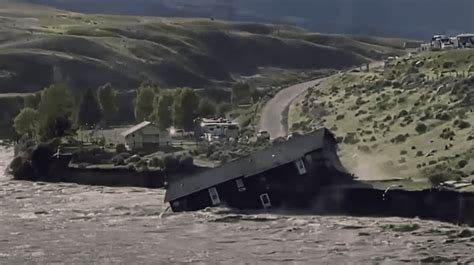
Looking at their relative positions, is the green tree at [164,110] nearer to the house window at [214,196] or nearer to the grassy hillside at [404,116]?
the grassy hillside at [404,116]

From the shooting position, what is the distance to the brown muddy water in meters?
36.6

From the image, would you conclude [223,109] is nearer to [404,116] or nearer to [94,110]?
[94,110]

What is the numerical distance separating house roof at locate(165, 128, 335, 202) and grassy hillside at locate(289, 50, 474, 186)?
3606mm

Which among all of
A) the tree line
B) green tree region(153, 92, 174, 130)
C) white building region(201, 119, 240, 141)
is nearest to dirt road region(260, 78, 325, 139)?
white building region(201, 119, 240, 141)

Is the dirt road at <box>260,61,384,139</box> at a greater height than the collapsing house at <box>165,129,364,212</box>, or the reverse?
the dirt road at <box>260,61,384,139</box>

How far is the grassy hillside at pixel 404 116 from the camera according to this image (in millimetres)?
51688

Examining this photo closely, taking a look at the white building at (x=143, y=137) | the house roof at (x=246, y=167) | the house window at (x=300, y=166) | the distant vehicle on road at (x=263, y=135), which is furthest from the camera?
the white building at (x=143, y=137)

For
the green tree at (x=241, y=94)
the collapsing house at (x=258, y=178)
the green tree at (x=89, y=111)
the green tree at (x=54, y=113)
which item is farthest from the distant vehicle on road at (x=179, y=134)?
the collapsing house at (x=258, y=178)

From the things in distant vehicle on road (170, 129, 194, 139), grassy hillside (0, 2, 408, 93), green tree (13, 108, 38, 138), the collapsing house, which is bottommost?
the collapsing house

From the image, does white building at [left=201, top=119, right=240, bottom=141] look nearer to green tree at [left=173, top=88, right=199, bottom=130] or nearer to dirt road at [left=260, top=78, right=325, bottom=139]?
dirt road at [left=260, top=78, right=325, bottom=139]

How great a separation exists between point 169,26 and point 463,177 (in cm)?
13180

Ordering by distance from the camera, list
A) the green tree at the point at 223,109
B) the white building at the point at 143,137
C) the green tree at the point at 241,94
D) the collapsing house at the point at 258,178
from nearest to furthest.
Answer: the collapsing house at the point at 258,178
the white building at the point at 143,137
the green tree at the point at 223,109
the green tree at the point at 241,94

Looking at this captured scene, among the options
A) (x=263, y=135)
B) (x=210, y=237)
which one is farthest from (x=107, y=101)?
(x=210, y=237)

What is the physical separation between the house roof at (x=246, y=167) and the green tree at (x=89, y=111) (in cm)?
4143
